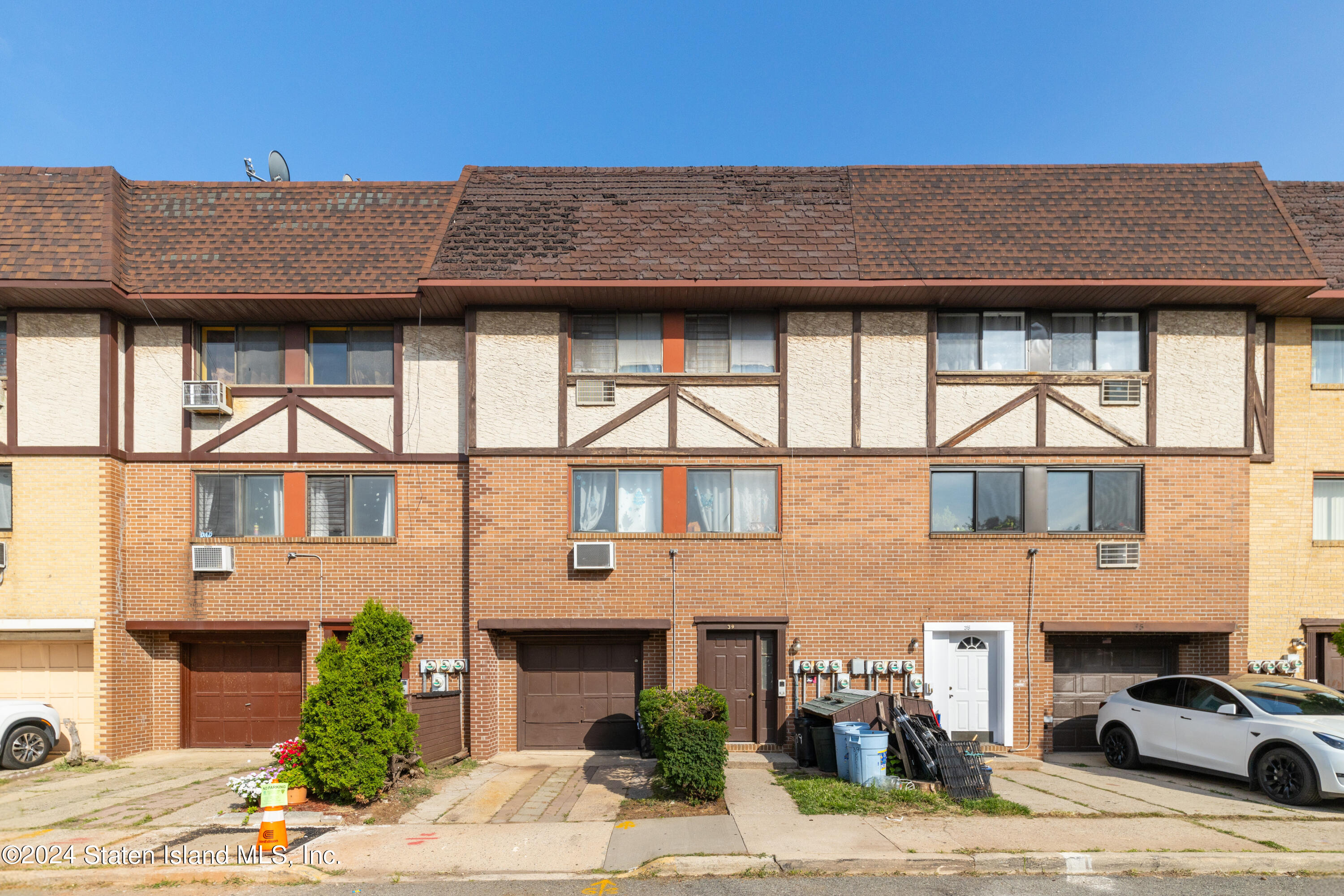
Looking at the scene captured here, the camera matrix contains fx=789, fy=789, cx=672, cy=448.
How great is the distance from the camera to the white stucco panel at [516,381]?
1291 centimetres

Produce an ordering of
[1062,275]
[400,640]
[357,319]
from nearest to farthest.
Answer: [400,640] → [1062,275] → [357,319]

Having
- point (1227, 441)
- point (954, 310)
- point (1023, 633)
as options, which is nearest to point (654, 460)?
point (954, 310)

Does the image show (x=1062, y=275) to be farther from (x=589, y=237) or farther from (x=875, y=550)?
(x=589, y=237)

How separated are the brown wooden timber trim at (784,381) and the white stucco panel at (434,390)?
526cm

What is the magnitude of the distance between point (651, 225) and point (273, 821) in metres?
10.1

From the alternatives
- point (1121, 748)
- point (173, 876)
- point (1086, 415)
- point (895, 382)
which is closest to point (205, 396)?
point (173, 876)

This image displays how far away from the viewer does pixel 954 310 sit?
13242mm

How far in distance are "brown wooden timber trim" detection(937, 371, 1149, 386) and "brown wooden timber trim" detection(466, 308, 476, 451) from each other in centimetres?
760

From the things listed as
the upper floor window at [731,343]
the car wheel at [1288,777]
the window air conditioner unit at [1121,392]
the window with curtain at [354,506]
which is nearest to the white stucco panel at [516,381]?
the window with curtain at [354,506]

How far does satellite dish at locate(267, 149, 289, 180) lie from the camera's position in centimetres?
1617

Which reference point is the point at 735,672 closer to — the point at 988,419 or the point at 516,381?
the point at 988,419

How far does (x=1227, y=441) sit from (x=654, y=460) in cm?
929

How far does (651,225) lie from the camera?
13570 millimetres

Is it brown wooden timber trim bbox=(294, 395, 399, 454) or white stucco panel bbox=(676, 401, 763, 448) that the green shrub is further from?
white stucco panel bbox=(676, 401, 763, 448)
